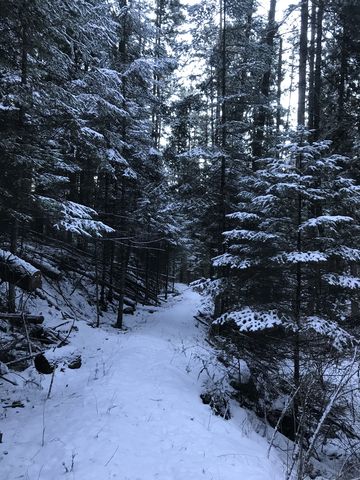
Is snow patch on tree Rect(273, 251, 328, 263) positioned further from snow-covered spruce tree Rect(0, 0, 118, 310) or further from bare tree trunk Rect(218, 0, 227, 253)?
bare tree trunk Rect(218, 0, 227, 253)

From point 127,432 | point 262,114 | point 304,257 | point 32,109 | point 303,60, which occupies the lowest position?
point 127,432

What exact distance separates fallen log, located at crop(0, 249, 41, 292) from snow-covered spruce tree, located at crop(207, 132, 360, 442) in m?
4.07

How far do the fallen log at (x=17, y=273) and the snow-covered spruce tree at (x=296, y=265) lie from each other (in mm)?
4071

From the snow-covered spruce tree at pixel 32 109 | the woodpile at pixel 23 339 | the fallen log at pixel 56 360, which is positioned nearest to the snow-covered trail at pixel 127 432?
the fallen log at pixel 56 360

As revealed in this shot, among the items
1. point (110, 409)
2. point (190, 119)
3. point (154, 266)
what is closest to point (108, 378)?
point (110, 409)

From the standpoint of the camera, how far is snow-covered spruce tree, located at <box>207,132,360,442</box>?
791 centimetres

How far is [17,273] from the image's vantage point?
6477 millimetres

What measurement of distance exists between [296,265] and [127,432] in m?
4.93

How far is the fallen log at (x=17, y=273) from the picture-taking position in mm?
6469

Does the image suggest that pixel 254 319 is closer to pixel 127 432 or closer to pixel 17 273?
pixel 127 432

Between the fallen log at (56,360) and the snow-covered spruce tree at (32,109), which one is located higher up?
the snow-covered spruce tree at (32,109)

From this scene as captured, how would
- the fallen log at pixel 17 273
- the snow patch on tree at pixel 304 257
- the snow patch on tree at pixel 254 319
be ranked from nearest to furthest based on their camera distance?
1. the fallen log at pixel 17 273
2. the snow patch on tree at pixel 304 257
3. the snow patch on tree at pixel 254 319

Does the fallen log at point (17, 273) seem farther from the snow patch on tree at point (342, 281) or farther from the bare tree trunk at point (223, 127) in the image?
the bare tree trunk at point (223, 127)

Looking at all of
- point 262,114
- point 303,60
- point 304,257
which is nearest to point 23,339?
point 304,257
